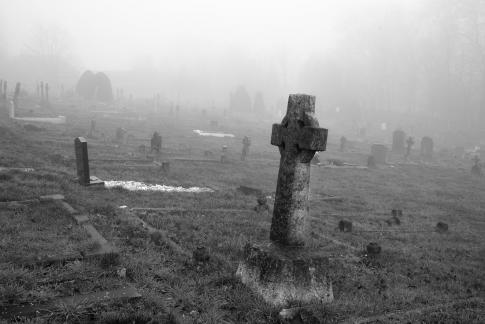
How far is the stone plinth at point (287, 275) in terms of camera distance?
486cm

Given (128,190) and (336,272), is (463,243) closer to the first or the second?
(336,272)

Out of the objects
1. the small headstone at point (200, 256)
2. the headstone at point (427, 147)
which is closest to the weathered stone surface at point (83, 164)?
the small headstone at point (200, 256)

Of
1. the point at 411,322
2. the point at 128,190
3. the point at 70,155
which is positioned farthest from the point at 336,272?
the point at 70,155

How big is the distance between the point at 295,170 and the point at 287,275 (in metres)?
1.26

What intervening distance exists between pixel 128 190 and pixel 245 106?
135 ft

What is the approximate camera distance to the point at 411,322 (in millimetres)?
4660

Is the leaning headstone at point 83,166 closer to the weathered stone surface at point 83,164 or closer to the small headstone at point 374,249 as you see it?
the weathered stone surface at point 83,164

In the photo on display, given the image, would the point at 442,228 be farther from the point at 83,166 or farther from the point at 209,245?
the point at 83,166

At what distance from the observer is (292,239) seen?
5.25 m

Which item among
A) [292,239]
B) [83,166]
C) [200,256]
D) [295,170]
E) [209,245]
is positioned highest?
[295,170]

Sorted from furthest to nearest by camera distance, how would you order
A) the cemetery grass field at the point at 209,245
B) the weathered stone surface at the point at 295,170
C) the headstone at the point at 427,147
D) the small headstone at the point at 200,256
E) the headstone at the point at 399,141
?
1. the headstone at the point at 399,141
2. the headstone at the point at 427,147
3. the small headstone at the point at 200,256
4. the weathered stone surface at the point at 295,170
5. the cemetery grass field at the point at 209,245

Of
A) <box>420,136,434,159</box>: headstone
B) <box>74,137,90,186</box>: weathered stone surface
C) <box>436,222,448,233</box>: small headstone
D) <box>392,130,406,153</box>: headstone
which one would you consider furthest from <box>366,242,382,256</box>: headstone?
<box>392,130,406,153</box>: headstone

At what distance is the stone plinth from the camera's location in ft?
15.9

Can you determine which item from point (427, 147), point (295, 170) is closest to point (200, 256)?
point (295, 170)
